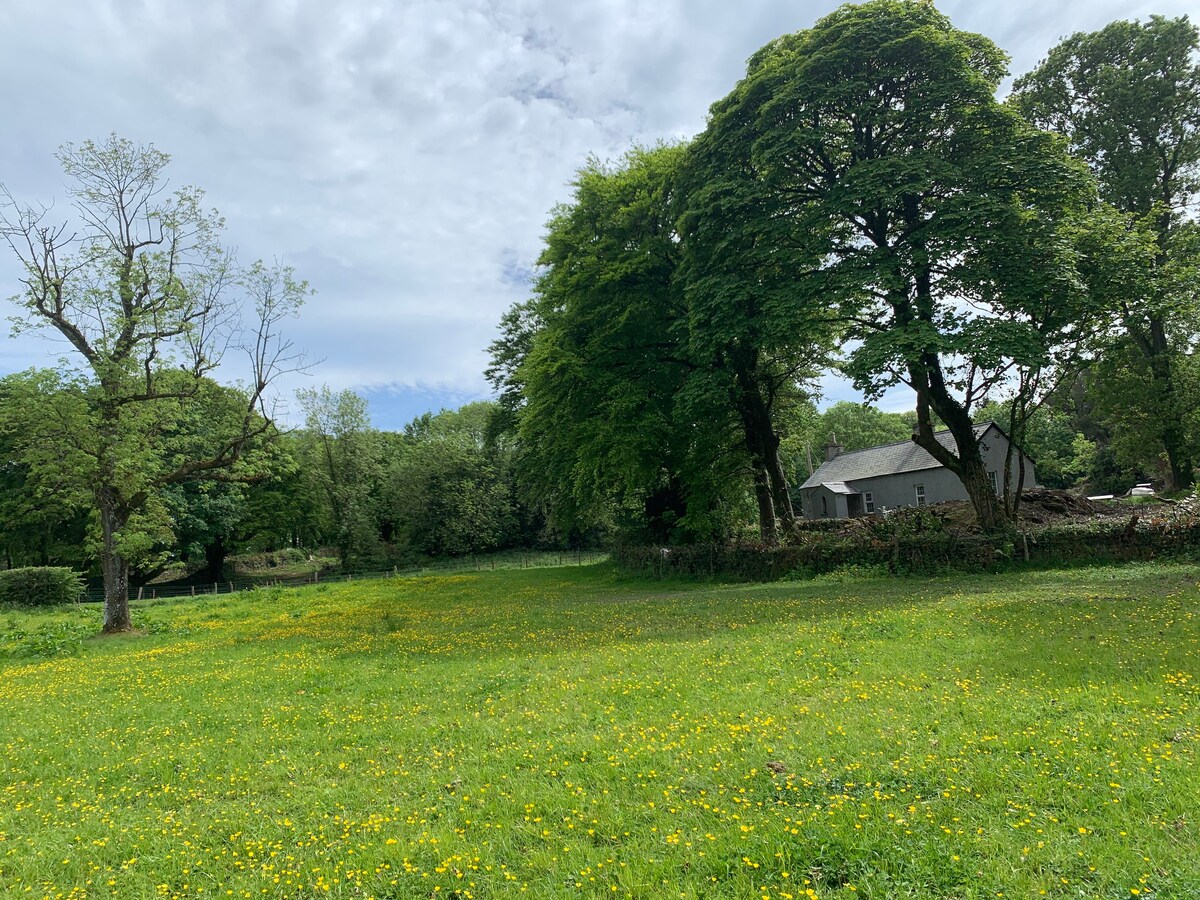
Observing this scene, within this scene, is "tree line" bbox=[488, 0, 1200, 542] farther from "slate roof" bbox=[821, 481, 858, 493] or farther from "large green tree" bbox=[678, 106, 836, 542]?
"slate roof" bbox=[821, 481, 858, 493]

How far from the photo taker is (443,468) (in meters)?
52.2

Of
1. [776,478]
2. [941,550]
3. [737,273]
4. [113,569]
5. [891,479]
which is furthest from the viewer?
[891,479]

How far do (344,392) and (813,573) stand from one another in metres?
47.1

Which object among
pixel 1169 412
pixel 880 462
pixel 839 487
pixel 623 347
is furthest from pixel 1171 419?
pixel 623 347

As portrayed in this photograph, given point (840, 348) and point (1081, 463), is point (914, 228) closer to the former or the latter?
point (840, 348)

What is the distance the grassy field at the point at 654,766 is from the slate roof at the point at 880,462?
1365 inches

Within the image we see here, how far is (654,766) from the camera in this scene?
5770mm

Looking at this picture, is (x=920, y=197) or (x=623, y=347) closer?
(x=920, y=197)

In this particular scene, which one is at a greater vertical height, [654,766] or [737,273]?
[737,273]

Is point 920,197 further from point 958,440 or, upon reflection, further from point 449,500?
point 449,500

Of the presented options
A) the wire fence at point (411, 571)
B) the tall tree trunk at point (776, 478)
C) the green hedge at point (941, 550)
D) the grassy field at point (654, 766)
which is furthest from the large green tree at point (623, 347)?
the wire fence at point (411, 571)

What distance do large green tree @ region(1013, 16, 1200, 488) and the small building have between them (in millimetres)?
9472

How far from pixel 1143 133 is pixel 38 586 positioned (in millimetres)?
53621

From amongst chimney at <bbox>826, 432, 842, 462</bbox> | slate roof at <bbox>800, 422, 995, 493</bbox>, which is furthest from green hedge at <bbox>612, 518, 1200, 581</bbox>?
chimney at <bbox>826, 432, 842, 462</bbox>
